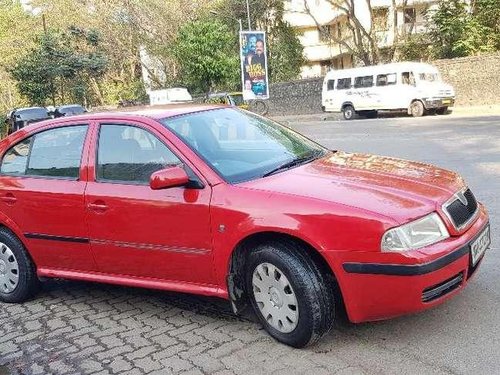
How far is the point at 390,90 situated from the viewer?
25.3 m

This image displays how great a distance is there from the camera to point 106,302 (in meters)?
5.01

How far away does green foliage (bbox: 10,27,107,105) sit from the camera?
121ft

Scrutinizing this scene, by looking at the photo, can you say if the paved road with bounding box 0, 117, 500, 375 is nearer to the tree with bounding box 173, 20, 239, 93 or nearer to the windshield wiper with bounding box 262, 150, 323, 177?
the windshield wiper with bounding box 262, 150, 323, 177

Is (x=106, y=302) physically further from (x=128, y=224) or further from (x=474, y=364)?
(x=474, y=364)

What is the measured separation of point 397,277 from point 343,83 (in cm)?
2579

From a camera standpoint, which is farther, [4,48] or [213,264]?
[4,48]

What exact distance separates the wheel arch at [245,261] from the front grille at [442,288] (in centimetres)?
54

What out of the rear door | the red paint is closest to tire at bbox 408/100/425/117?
the red paint

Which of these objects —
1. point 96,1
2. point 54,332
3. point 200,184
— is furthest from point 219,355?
point 96,1

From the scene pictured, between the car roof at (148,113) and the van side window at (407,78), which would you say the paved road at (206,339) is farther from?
the van side window at (407,78)

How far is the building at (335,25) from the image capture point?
38.1m

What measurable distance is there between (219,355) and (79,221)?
161 centimetres

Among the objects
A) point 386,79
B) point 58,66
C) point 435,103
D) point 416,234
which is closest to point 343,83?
point 386,79

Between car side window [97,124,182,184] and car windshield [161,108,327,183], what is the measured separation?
0.61ft
